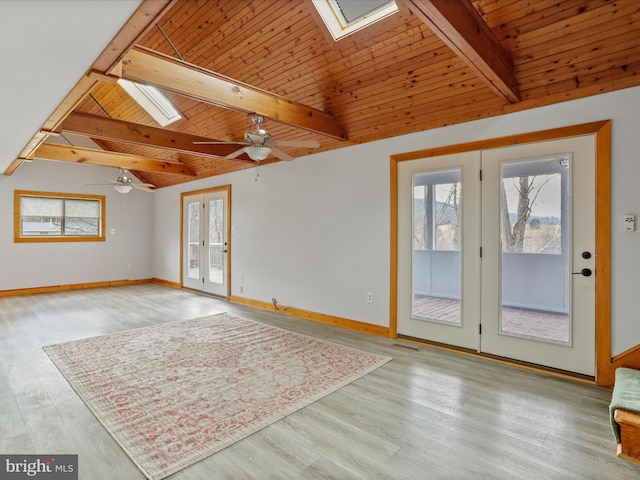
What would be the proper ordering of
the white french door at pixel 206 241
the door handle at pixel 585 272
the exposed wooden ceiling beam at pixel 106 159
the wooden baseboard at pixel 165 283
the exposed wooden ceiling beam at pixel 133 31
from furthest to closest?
the wooden baseboard at pixel 165 283 < the white french door at pixel 206 241 < the exposed wooden ceiling beam at pixel 106 159 < the door handle at pixel 585 272 < the exposed wooden ceiling beam at pixel 133 31

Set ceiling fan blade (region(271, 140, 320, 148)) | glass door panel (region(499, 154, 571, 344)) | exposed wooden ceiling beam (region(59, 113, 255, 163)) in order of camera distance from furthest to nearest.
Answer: exposed wooden ceiling beam (region(59, 113, 255, 163)), ceiling fan blade (region(271, 140, 320, 148)), glass door panel (region(499, 154, 571, 344))

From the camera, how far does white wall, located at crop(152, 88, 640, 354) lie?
285 centimetres

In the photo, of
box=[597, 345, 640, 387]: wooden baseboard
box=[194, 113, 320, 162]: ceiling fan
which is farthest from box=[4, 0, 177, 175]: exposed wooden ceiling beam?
box=[597, 345, 640, 387]: wooden baseboard

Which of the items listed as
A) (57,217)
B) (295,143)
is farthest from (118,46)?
(57,217)

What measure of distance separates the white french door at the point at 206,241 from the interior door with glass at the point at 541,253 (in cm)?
A: 478

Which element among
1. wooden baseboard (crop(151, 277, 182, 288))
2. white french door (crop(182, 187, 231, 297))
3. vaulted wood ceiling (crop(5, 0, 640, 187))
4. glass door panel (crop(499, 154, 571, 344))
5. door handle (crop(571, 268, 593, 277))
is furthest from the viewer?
wooden baseboard (crop(151, 277, 182, 288))

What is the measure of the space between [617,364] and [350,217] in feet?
10.1

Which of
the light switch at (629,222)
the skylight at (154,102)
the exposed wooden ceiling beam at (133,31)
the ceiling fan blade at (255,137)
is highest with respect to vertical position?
the skylight at (154,102)

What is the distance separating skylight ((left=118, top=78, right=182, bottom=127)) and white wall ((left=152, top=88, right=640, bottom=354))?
140 cm

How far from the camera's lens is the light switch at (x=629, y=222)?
279cm

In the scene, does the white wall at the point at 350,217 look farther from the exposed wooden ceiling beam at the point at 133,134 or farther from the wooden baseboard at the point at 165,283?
the wooden baseboard at the point at 165,283

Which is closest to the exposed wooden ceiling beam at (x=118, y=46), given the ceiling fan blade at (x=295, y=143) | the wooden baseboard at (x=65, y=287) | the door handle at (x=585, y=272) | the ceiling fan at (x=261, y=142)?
the ceiling fan at (x=261, y=142)

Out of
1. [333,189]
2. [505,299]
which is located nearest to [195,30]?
[333,189]

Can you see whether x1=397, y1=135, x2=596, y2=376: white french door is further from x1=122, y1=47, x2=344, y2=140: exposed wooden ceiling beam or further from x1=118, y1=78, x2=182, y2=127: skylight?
x1=118, y1=78, x2=182, y2=127: skylight
